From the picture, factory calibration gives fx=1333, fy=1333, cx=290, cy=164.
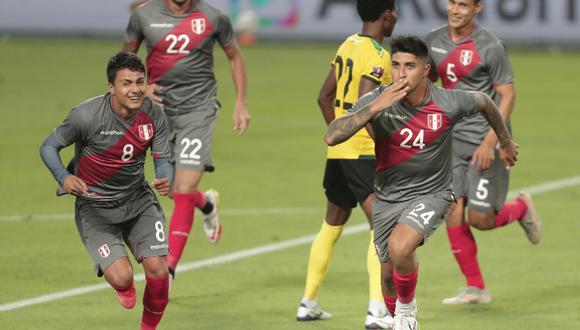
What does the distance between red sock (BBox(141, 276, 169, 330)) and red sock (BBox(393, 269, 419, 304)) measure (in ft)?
5.05

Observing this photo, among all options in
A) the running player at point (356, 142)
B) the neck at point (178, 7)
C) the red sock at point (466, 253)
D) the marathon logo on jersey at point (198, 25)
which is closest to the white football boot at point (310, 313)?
the running player at point (356, 142)

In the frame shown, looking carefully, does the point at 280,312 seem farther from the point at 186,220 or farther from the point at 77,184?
the point at 77,184

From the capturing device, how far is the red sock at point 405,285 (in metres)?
8.76

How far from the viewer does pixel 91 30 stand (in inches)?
1391

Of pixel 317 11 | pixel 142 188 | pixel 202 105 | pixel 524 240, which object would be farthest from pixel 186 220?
pixel 317 11

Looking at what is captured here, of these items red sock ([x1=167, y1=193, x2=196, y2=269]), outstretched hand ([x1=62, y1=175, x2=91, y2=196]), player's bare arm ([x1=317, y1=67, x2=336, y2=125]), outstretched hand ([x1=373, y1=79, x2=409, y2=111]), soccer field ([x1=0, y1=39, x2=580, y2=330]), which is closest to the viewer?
outstretched hand ([x1=373, y1=79, x2=409, y2=111])

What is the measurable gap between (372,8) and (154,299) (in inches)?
103

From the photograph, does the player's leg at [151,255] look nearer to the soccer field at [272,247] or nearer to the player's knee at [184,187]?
the soccer field at [272,247]

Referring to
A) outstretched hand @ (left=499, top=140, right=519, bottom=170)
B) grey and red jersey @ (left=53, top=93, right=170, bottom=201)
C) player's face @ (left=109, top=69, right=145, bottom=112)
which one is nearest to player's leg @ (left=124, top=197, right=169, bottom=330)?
grey and red jersey @ (left=53, top=93, right=170, bottom=201)

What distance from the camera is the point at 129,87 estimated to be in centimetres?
888

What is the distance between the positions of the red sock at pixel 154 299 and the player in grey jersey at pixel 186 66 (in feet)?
8.05

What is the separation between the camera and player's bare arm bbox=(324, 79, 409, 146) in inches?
325

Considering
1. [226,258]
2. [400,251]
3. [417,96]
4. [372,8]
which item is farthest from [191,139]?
[400,251]

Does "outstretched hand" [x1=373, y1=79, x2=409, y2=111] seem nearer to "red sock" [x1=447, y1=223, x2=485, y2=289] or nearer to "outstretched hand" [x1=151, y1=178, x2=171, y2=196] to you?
"outstretched hand" [x1=151, y1=178, x2=171, y2=196]
